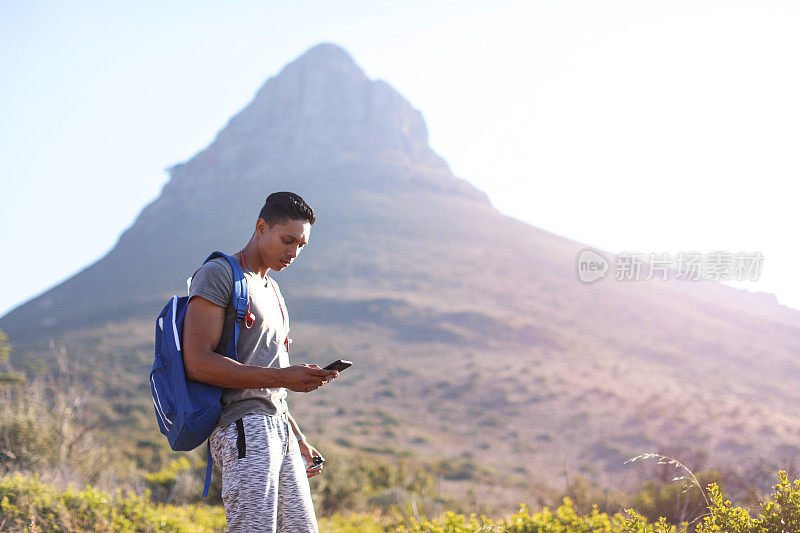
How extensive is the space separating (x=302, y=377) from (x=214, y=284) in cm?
47

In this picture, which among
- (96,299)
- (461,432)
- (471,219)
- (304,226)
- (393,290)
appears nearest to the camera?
(304,226)

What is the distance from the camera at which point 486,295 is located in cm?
6100

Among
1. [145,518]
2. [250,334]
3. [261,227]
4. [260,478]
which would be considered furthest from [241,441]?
[145,518]

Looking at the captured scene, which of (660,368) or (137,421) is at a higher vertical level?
(660,368)

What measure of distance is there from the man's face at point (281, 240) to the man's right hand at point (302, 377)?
48 cm

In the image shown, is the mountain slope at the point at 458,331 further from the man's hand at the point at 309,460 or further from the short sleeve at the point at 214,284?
the short sleeve at the point at 214,284

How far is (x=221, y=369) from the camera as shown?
2.14 m

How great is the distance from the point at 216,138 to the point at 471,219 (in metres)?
59.7

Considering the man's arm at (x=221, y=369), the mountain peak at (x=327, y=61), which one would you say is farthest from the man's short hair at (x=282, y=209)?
the mountain peak at (x=327, y=61)

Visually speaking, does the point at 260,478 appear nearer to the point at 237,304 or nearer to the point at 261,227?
the point at 237,304

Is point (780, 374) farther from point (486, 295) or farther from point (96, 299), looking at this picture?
point (96, 299)

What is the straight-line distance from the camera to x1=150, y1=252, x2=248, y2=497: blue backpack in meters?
2.17

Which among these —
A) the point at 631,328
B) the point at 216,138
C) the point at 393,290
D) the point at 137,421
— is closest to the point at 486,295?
the point at 393,290

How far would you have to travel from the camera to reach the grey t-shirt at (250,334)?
2.26 metres
